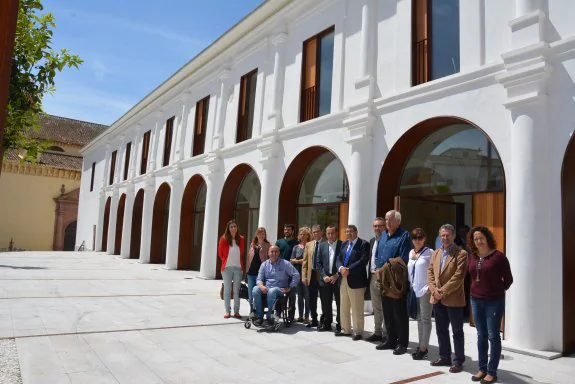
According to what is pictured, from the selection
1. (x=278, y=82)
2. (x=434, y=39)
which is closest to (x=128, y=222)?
(x=278, y=82)

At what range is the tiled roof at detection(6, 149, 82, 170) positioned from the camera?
3638 cm

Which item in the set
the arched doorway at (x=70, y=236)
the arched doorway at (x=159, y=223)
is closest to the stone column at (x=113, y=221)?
the arched doorway at (x=159, y=223)

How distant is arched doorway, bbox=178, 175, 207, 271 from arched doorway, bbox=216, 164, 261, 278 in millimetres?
2550

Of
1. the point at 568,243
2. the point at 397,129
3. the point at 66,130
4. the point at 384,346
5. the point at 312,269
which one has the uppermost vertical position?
the point at 66,130

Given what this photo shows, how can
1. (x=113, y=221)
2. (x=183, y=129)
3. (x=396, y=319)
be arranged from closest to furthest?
(x=396, y=319)
(x=183, y=129)
(x=113, y=221)

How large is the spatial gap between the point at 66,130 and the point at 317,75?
41084 millimetres

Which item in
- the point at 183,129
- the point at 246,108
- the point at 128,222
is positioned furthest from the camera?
the point at 128,222

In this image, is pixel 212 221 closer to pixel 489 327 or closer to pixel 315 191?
pixel 315 191

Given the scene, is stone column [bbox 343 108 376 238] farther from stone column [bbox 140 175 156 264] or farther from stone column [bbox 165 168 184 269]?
stone column [bbox 140 175 156 264]

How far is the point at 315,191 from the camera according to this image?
11.9 m

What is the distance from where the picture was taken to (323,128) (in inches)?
427

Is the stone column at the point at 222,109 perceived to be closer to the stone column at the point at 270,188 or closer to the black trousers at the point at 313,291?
the stone column at the point at 270,188

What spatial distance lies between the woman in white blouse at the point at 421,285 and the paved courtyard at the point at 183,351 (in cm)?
28

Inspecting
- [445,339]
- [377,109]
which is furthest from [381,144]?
[445,339]
